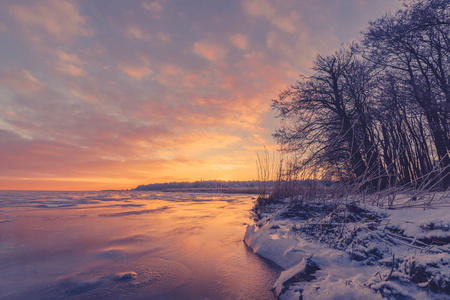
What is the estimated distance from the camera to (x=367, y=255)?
2.03 metres

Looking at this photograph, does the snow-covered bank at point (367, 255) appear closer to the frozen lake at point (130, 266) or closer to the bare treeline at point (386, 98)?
the frozen lake at point (130, 266)

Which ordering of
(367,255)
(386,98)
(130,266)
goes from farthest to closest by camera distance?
(386,98)
(130,266)
(367,255)

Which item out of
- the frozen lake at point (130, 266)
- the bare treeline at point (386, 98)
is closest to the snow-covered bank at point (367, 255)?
the frozen lake at point (130, 266)

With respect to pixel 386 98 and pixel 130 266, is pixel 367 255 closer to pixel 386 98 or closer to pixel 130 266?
pixel 130 266

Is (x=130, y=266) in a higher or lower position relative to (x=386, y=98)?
lower

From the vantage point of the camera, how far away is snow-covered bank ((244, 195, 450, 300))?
141cm

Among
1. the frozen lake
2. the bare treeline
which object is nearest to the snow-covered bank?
the frozen lake

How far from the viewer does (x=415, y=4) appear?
7355 millimetres

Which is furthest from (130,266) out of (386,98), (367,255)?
(386,98)

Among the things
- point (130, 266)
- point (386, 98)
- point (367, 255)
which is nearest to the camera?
point (367, 255)

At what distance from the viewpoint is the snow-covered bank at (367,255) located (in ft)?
4.62

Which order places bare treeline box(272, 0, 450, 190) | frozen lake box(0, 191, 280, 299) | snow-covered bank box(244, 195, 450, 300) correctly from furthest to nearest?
1. bare treeline box(272, 0, 450, 190)
2. frozen lake box(0, 191, 280, 299)
3. snow-covered bank box(244, 195, 450, 300)

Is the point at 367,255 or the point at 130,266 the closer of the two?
the point at 367,255

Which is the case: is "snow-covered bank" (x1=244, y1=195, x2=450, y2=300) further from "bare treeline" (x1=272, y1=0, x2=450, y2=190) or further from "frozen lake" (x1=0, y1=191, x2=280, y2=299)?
"bare treeline" (x1=272, y1=0, x2=450, y2=190)
